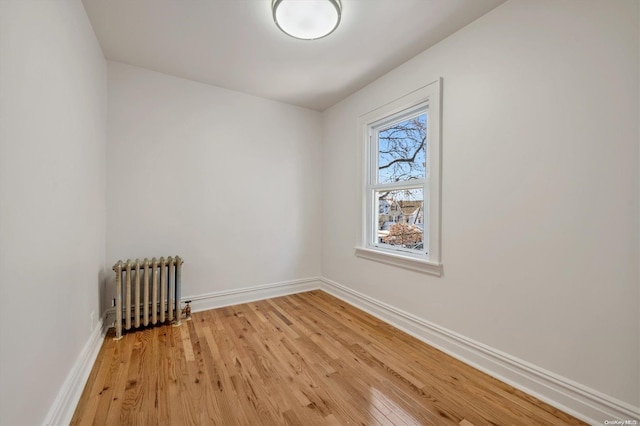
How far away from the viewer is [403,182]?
2.74m

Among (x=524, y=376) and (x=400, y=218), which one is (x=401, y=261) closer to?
(x=400, y=218)

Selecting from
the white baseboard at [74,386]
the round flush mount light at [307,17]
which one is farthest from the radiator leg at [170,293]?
the round flush mount light at [307,17]

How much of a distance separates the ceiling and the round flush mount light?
4.1 inches

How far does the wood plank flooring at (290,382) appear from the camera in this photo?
1500 mm

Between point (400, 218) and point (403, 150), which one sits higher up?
point (403, 150)

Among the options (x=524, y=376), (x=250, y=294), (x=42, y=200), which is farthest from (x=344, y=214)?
(x=42, y=200)

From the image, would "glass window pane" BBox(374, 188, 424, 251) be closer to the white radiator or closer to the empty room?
the empty room

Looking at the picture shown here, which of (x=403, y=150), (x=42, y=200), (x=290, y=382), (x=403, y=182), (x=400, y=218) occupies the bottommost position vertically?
(x=290, y=382)

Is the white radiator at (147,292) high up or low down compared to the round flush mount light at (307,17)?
down

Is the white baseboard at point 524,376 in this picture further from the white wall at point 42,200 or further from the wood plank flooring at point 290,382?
the white wall at point 42,200

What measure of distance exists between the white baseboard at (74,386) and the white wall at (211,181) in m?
0.67

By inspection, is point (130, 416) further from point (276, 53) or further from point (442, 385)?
point (276, 53)

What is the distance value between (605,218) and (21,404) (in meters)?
2.83

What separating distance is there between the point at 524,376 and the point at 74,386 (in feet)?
9.10
